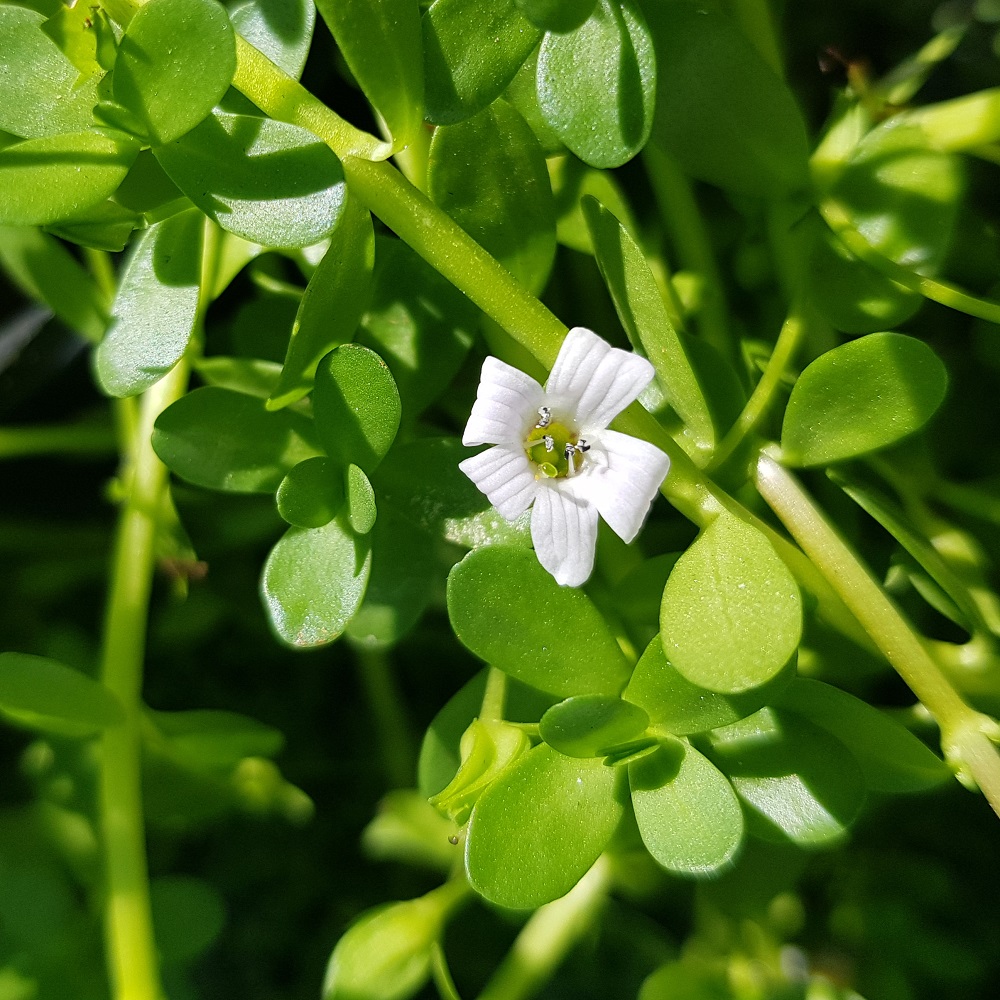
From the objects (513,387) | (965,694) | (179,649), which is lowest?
(179,649)

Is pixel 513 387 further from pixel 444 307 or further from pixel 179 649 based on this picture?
pixel 179 649

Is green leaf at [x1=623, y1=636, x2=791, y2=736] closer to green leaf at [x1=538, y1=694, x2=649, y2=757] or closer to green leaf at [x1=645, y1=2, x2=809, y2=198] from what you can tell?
green leaf at [x1=538, y1=694, x2=649, y2=757]

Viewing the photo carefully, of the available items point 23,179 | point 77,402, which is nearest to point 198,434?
point 23,179

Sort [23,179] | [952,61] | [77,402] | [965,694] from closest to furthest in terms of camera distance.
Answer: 1. [23,179]
2. [965,694]
3. [952,61]
4. [77,402]

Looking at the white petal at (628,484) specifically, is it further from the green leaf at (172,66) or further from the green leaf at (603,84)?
the green leaf at (172,66)

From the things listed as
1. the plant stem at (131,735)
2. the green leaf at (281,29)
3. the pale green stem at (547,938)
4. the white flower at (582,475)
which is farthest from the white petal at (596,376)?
the pale green stem at (547,938)

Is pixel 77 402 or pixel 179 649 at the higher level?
pixel 77 402
